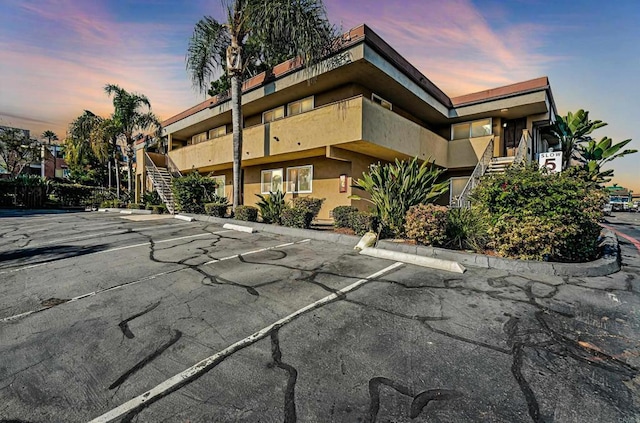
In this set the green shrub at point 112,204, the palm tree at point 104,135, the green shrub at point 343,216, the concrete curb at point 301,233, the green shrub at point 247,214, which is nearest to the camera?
the concrete curb at point 301,233

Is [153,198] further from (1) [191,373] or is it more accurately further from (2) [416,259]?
(1) [191,373]

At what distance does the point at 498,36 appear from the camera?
29.9 feet

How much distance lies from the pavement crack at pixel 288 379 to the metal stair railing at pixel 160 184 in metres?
15.1

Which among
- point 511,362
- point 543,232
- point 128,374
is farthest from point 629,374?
point 128,374

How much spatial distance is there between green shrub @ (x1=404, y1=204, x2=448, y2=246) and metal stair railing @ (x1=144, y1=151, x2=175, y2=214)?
13712 millimetres

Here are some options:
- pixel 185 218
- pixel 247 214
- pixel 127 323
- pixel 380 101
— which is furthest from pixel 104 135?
pixel 127 323

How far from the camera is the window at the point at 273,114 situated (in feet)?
50.5

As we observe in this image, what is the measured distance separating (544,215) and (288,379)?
603 centimetres

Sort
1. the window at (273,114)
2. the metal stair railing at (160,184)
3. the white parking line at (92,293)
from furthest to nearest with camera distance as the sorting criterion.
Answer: the metal stair railing at (160,184), the window at (273,114), the white parking line at (92,293)

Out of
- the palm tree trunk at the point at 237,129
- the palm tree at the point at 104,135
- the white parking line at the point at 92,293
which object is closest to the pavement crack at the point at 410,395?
the white parking line at the point at 92,293

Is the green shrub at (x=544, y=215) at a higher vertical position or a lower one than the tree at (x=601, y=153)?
lower

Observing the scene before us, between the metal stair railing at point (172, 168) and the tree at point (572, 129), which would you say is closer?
the tree at point (572, 129)

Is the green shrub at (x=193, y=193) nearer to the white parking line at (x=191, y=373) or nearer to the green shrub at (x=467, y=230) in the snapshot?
the green shrub at (x=467, y=230)

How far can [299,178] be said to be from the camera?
15.0 meters
